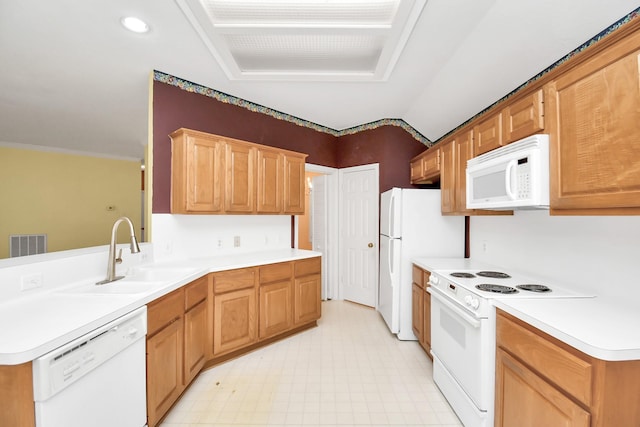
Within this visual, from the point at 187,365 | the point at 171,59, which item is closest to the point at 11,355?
the point at 187,365

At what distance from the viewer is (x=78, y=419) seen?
44.9 inches

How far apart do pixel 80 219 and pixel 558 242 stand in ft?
23.4

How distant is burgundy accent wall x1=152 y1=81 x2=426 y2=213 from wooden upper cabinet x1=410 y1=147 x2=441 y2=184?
0.22 metres

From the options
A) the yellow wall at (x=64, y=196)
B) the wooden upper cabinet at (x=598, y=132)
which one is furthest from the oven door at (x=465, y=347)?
the yellow wall at (x=64, y=196)

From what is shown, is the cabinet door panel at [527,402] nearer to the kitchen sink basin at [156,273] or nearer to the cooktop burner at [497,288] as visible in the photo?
the cooktop burner at [497,288]

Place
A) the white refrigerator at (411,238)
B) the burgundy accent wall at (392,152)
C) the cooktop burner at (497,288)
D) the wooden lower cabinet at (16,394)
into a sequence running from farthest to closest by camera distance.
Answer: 1. the burgundy accent wall at (392,152)
2. the white refrigerator at (411,238)
3. the cooktop burner at (497,288)
4. the wooden lower cabinet at (16,394)

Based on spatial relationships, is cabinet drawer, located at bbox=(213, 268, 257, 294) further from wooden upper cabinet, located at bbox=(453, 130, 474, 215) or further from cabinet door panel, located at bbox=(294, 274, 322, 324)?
wooden upper cabinet, located at bbox=(453, 130, 474, 215)

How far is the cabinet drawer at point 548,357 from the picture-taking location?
1.02m

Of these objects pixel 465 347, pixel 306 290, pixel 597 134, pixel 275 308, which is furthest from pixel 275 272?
pixel 597 134

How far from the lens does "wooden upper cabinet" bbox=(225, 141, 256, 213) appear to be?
2.69 meters

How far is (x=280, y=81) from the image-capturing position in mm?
2713

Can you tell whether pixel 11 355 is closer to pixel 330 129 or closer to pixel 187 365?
A: pixel 187 365

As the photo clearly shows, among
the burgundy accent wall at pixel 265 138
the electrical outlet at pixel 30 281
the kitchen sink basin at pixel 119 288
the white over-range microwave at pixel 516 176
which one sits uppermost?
the burgundy accent wall at pixel 265 138

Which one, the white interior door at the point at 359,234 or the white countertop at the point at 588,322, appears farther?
the white interior door at the point at 359,234
